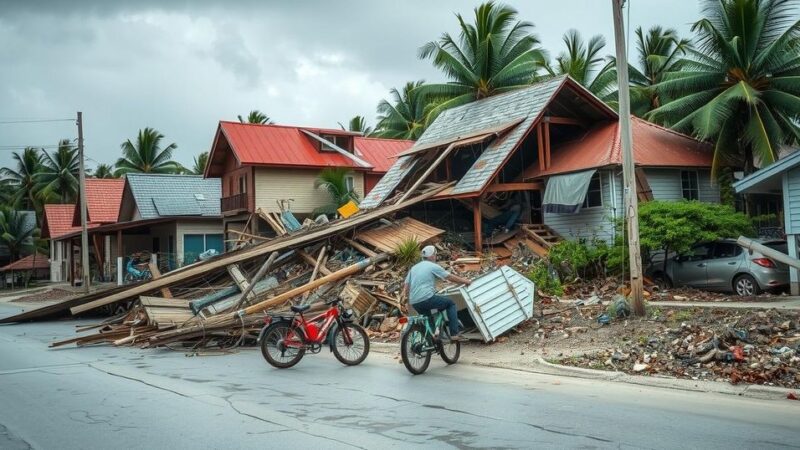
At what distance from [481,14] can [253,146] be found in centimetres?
1348

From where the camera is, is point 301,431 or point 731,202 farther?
point 731,202

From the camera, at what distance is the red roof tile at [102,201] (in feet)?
149

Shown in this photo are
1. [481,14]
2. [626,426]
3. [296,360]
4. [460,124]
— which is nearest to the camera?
[626,426]

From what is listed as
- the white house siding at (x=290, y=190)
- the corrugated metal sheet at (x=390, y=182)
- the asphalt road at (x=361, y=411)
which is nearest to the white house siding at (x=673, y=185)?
the corrugated metal sheet at (x=390, y=182)

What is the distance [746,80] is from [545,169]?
7.25 meters

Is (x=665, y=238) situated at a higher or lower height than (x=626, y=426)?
higher

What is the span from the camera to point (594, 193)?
2225 cm

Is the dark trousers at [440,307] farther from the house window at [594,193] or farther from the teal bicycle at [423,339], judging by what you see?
the house window at [594,193]

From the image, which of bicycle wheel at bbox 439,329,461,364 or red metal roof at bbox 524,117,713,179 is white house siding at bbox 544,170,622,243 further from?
bicycle wheel at bbox 439,329,461,364

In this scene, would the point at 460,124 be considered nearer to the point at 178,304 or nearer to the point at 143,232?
the point at 178,304

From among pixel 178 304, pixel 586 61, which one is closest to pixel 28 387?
pixel 178 304

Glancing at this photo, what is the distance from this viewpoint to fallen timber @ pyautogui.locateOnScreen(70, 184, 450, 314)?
17812 mm

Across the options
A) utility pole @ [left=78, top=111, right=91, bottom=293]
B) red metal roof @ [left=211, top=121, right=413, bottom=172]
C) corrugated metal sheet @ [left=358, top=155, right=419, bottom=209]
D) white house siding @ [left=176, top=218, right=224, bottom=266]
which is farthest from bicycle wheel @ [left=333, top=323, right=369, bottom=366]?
white house siding @ [left=176, top=218, right=224, bottom=266]

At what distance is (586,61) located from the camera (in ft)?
127
